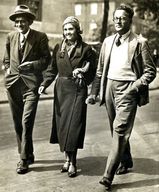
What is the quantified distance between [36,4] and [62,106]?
46.4 feet

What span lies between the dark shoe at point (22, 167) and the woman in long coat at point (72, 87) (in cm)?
52

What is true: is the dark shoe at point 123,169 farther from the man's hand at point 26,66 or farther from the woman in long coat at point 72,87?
the man's hand at point 26,66

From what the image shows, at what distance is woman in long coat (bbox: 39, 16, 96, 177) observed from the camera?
18.9 feet

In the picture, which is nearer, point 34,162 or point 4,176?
point 4,176

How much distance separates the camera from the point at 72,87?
581 cm

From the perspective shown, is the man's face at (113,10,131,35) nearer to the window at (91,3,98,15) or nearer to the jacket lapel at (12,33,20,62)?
the jacket lapel at (12,33,20,62)

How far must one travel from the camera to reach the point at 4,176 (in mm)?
5715

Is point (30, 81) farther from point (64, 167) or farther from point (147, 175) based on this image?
point (147, 175)

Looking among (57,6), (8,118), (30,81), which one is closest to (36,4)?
(57,6)

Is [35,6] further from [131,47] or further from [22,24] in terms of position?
[131,47]

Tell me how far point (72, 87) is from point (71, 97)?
0.40ft

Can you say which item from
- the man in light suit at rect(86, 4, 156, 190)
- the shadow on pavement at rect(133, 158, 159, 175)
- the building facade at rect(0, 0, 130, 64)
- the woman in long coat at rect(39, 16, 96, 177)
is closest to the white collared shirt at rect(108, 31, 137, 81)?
the man in light suit at rect(86, 4, 156, 190)

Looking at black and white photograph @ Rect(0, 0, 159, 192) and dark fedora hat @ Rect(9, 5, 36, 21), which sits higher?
dark fedora hat @ Rect(9, 5, 36, 21)

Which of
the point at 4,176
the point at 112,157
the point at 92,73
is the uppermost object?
the point at 92,73
